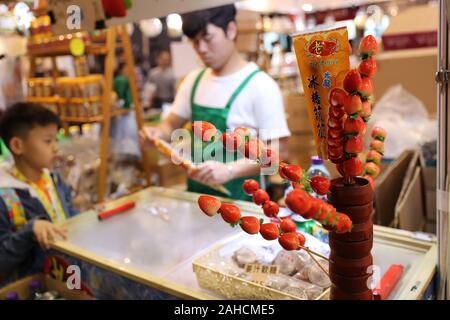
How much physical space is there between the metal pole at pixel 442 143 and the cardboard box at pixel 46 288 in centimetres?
91

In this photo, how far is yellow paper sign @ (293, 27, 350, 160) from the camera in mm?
647

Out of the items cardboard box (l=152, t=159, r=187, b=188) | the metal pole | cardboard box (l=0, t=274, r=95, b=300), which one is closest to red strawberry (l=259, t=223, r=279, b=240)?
the metal pole

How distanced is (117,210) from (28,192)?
33cm

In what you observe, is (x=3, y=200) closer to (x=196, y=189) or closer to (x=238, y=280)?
(x=196, y=189)

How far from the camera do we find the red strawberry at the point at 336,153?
0.64 metres

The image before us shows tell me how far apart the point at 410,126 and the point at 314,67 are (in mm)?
1618

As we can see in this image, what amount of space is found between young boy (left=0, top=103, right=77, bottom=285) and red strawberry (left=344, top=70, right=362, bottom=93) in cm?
107

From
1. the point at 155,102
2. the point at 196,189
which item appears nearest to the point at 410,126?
the point at 196,189

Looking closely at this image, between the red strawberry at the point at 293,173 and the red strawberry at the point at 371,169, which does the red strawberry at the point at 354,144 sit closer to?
the red strawberry at the point at 293,173

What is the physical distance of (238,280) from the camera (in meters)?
0.96

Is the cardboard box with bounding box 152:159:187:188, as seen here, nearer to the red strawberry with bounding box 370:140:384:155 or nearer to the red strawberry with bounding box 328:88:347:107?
the red strawberry with bounding box 370:140:384:155

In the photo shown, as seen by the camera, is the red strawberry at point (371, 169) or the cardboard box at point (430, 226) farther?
the cardboard box at point (430, 226)

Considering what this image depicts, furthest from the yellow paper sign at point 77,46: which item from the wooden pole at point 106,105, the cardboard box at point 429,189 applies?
the cardboard box at point 429,189

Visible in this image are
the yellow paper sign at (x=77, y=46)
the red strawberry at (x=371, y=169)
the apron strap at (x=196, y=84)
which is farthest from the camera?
the yellow paper sign at (x=77, y=46)
